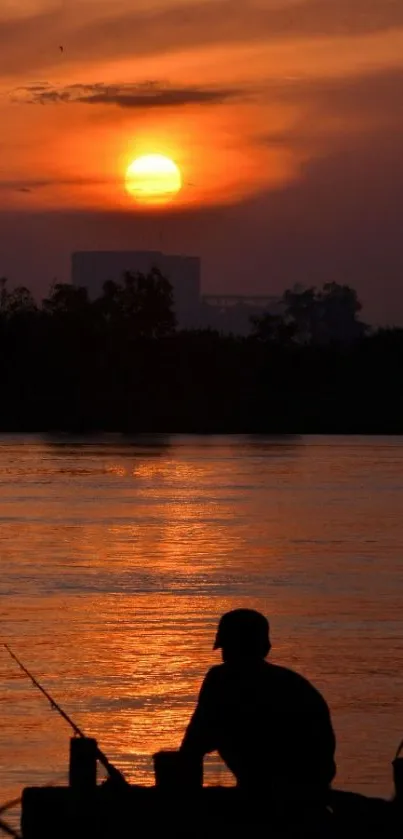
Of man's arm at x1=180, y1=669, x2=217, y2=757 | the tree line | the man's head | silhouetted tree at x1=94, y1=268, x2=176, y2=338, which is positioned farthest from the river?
silhouetted tree at x1=94, y1=268, x2=176, y2=338

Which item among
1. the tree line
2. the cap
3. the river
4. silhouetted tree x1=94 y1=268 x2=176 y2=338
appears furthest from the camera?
silhouetted tree x1=94 y1=268 x2=176 y2=338

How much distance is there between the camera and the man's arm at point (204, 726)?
7.86 meters

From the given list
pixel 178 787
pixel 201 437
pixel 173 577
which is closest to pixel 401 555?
pixel 173 577

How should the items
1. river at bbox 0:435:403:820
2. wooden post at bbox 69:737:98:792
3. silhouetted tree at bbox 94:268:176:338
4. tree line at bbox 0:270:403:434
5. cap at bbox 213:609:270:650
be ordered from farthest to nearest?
silhouetted tree at bbox 94:268:176:338 → tree line at bbox 0:270:403:434 → river at bbox 0:435:403:820 → cap at bbox 213:609:270:650 → wooden post at bbox 69:737:98:792

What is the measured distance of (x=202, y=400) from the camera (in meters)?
122

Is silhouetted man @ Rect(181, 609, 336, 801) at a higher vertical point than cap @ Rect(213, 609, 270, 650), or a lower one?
lower

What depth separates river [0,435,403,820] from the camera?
13.1 m

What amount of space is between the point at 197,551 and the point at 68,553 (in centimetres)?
239

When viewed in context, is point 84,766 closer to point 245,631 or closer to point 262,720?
point 262,720

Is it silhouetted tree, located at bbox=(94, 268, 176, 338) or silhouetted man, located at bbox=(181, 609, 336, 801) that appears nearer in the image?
silhouetted man, located at bbox=(181, 609, 336, 801)

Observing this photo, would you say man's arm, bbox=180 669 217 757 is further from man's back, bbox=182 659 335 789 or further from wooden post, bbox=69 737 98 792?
wooden post, bbox=69 737 98 792

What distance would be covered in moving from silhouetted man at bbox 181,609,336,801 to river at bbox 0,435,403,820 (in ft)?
11.7

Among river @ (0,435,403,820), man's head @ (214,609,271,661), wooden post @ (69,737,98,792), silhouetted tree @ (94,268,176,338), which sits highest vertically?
silhouetted tree @ (94,268,176,338)

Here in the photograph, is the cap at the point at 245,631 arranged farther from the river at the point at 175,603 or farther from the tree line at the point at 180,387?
the tree line at the point at 180,387
